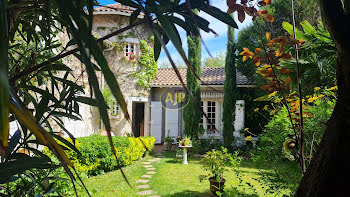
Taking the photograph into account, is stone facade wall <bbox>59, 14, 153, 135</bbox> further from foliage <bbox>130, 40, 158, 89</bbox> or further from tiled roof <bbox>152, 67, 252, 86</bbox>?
tiled roof <bbox>152, 67, 252, 86</bbox>

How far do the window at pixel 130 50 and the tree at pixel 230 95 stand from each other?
351 centimetres

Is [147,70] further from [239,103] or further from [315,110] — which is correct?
[315,110]

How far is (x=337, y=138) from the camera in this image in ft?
1.86

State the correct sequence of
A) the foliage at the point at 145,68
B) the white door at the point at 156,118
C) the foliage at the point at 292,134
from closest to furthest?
1. the foliage at the point at 292,134
2. the foliage at the point at 145,68
3. the white door at the point at 156,118

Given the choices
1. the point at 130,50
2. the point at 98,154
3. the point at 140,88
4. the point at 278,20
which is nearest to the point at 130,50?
the point at 130,50

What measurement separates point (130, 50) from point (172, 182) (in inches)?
242

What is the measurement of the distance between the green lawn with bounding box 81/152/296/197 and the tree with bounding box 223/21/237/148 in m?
2.03

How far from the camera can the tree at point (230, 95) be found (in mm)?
9711

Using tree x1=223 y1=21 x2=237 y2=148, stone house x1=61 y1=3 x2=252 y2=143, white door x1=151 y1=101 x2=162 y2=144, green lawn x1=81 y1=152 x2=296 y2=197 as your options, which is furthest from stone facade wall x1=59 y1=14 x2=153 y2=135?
tree x1=223 y1=21 x2=237 y2=148

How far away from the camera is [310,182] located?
1.98 ft

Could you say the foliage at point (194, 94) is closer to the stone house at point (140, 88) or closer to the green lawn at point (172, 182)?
the stone house at point (140, 88)

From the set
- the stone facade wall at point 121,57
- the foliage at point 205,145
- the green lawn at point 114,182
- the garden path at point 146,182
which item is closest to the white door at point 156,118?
the stone facade wall at point 121,57

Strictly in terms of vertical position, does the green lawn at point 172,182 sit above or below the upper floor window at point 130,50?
below

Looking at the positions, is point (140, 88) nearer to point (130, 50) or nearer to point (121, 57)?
point (121, 57)
